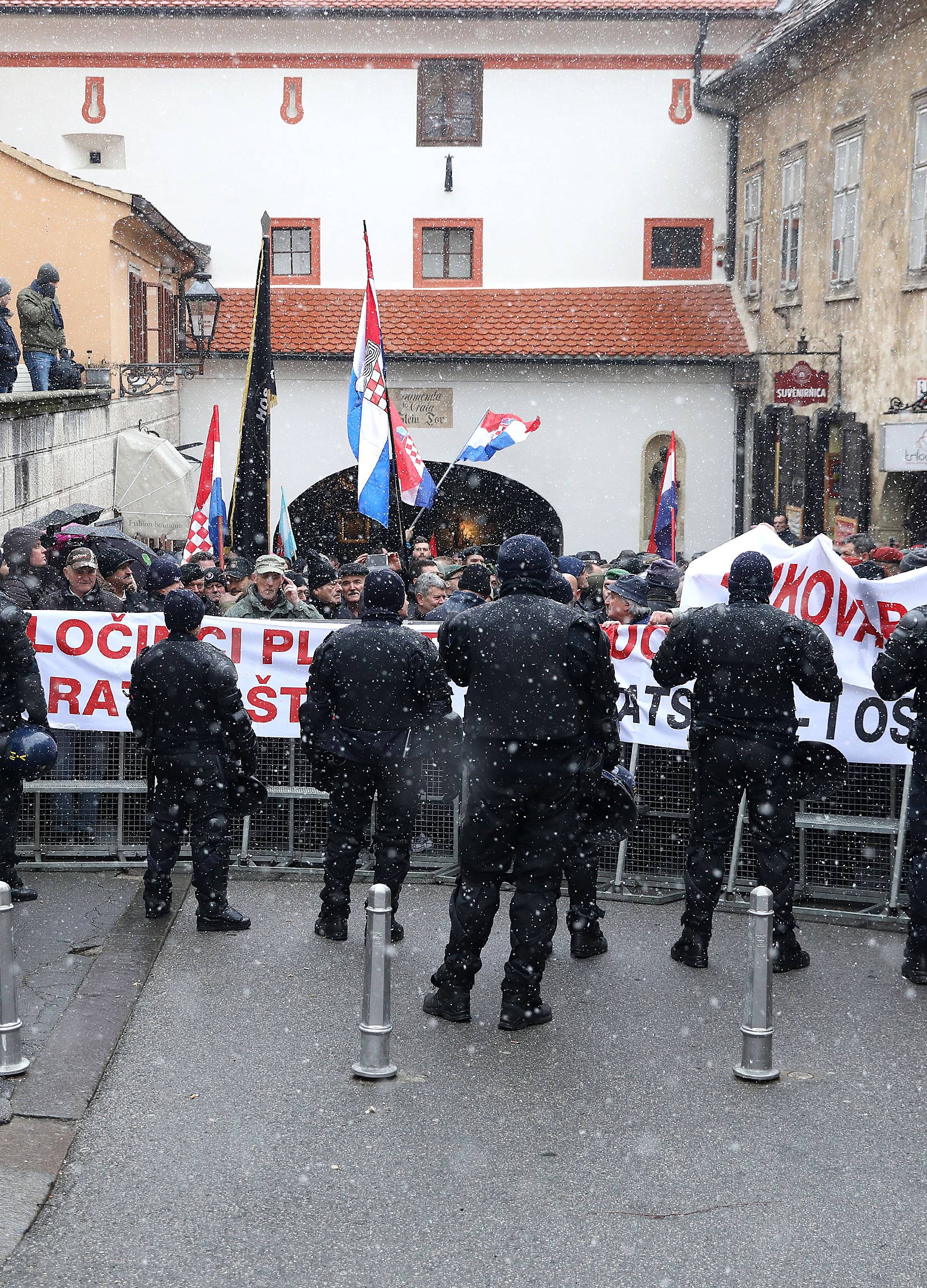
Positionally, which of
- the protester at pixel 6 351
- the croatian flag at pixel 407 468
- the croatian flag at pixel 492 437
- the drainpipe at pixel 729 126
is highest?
the drainpipe at pixel 729 126

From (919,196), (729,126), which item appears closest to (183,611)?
(919,196)

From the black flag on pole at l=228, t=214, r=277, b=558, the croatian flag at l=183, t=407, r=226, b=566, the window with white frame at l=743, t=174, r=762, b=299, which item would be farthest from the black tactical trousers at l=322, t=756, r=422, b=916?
the window with white frame at l=743, t=174, r=762, b=299

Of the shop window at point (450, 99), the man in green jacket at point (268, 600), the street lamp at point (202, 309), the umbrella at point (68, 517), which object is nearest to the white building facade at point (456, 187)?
the shop window at point (450, 99)

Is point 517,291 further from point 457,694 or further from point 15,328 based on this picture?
point 457,694

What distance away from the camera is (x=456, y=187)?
28.6 metres

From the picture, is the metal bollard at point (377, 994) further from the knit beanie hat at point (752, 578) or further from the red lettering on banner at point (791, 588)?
the red lettering on banner at point (791, 588)

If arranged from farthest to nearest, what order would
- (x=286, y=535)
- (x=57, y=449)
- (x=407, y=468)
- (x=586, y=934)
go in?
(x=286, y=535) → (x=57, y=449) → (x=407, y=468) → (x=586, y=934)

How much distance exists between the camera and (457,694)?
29.9 feet

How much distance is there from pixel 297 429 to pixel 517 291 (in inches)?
184

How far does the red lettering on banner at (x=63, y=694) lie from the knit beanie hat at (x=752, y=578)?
154 inches

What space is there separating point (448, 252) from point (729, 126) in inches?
214

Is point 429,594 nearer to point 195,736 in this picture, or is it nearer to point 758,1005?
point 195,736

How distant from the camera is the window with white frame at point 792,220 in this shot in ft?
79.0

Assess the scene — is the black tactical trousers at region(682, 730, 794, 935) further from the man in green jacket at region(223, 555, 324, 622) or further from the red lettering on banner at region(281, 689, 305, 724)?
the man in green jacket at region(223, 555, 324, 622)
